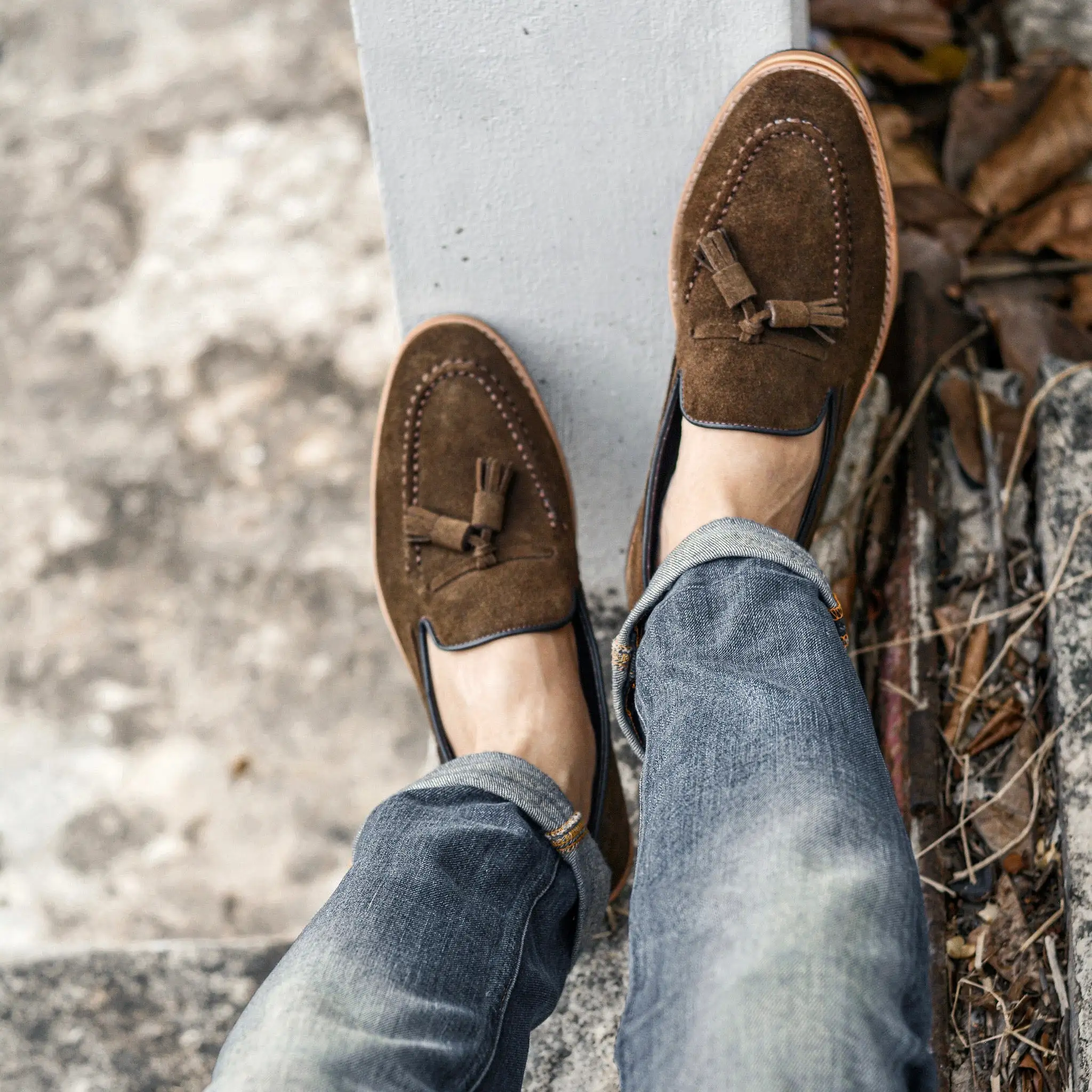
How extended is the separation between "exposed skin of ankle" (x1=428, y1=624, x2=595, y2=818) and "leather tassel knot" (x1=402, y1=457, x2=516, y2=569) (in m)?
0.10

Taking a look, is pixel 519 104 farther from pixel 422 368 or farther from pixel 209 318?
pixel 209 318

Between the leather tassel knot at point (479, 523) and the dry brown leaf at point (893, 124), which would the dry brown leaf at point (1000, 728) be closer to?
the leather tassel knot at point (479, 523)

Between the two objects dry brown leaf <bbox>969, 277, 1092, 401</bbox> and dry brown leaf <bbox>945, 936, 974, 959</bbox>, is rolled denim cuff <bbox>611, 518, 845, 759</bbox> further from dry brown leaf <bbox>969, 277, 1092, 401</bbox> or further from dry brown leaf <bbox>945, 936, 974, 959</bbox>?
dry brown leaf <bbox>969, 277, 1092, 401</bbox>

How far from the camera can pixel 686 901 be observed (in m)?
0.63

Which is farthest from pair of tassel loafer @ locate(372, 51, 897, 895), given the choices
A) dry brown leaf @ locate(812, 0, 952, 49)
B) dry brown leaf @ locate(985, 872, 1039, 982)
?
dry brown leaf @ locate(812, 0, 952, 49)

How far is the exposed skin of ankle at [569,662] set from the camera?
3.09 ft

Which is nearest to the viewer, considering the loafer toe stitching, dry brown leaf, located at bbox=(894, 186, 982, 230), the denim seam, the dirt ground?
the denim seam

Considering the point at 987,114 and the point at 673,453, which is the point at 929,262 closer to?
the point at 987,114

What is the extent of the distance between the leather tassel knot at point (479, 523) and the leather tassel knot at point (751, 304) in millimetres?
292

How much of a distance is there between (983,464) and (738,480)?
0.33 metres

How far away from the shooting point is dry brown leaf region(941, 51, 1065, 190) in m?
1.27

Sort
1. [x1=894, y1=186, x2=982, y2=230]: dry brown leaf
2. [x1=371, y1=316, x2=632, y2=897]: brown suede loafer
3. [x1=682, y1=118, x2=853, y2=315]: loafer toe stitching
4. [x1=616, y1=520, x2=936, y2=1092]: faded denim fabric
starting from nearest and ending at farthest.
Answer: [x1=616, y1=520, x2=936, y2=1092]: faded denim fabric
[x1=682, y1=118, x2=853, y2=315]: loafer toe stitching
[x1=371, y1=316, x2=632, y2=897]: brown suede loafer
[x1=894, y1=186, x2=982, y2=230]: dry brown leaf

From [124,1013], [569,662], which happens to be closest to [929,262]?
[569,662]

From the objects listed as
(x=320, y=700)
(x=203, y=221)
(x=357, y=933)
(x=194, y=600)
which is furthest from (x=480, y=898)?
(x=203, y=221)
